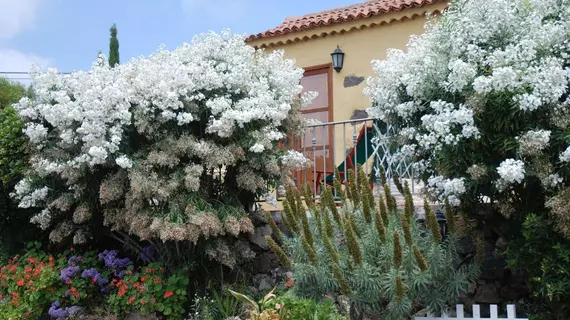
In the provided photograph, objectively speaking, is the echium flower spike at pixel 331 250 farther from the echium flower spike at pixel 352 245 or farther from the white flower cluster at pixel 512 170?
the white flower cluster at pixel 512 170

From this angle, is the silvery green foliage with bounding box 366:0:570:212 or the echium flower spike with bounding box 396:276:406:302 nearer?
the echium flower spike with bounding box 396:276:406:302

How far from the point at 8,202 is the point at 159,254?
223cm

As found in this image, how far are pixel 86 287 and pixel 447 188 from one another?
150 inches

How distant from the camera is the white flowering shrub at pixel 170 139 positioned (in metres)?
4.80

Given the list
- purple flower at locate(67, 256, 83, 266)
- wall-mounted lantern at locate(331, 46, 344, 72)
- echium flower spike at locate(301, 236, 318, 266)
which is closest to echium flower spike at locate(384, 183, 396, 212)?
echium flower spike at locate(301, 236, 318, 266)

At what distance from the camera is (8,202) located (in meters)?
6.34

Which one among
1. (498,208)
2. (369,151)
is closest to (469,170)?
(498,208)

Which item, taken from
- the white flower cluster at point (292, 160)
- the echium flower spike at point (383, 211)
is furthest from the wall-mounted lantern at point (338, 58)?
the echium flower spike at point (383, 211)

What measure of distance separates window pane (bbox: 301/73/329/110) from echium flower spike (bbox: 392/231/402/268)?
4969 millimetres

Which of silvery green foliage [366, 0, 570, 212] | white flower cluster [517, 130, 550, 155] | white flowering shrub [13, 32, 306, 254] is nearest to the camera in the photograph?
white flower cluster [517, 130, 550, 155]

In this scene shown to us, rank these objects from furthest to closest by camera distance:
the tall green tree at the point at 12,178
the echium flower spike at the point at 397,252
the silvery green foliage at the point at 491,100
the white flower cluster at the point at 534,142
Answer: the tall green tree at the point at 12,178 → the silvery green foliage at the point at 491,100 → the white flower cluster at the point at 534,142 → the echium flower spike at the point at 397,252

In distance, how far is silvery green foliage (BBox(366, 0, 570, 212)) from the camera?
11.9 feet

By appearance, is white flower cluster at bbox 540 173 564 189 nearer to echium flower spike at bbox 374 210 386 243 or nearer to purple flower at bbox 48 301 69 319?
echium flower spike at bbox 374 210 386 243

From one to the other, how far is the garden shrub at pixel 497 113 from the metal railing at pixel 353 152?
64 cm
